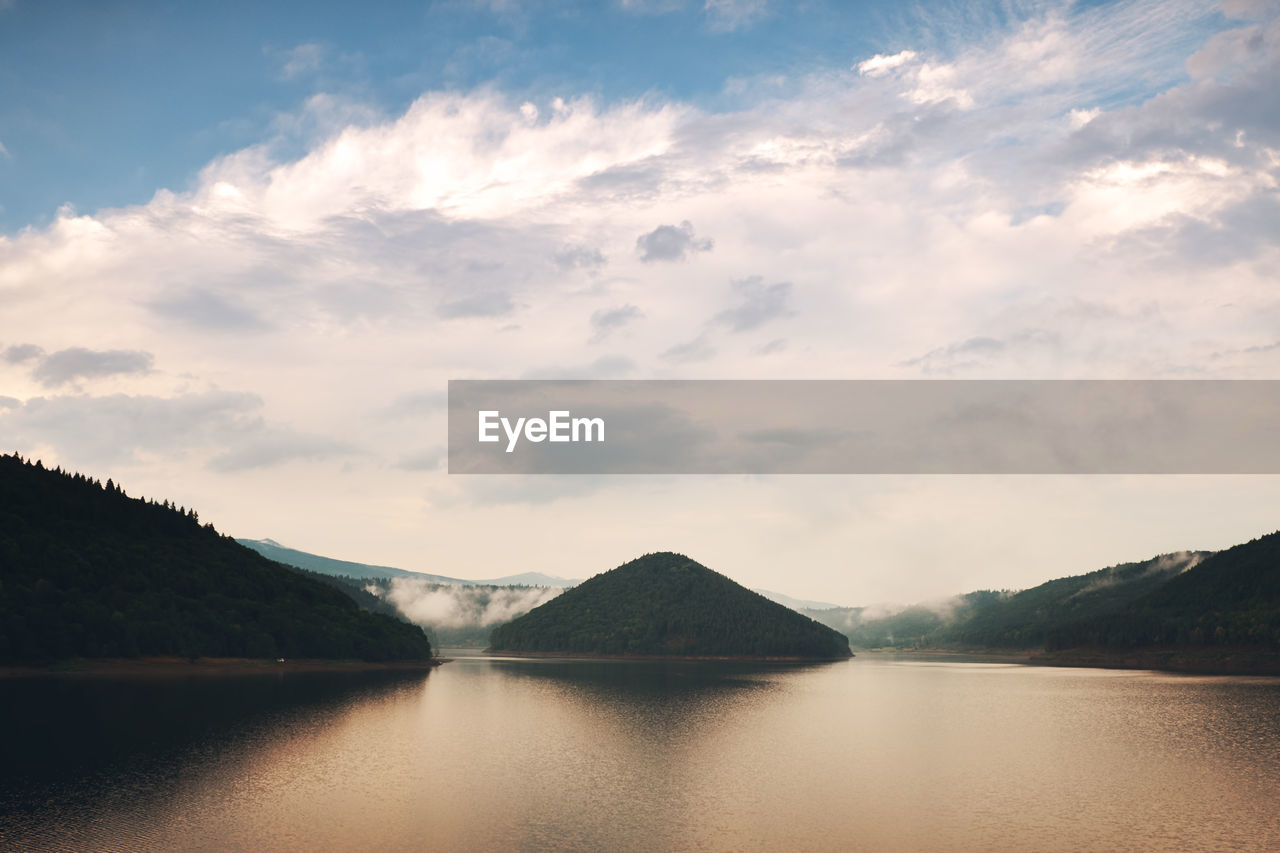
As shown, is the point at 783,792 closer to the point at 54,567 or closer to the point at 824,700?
the point at 824,700

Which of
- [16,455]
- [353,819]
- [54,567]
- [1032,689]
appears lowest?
[1032,689]

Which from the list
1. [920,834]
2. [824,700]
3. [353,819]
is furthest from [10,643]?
[920,834]

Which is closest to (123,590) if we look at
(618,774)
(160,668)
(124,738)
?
(160,668)

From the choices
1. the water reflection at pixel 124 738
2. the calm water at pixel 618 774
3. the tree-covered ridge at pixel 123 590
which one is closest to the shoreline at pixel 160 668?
the tree-covered ridge at pixel 123 590

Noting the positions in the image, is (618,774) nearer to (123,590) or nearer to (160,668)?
(160,668)

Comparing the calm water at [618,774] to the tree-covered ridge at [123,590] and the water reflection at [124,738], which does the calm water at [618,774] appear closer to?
the water reflection at [124,738]

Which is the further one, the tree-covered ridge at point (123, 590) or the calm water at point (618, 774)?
the tree-covered ridge at point (123, 590)

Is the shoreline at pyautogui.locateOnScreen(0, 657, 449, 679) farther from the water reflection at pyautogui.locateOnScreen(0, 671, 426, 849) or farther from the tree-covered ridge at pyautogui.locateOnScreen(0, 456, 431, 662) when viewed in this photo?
the water reflection at pyautogui.locateOnScreen(0, 671, 426, 849)
